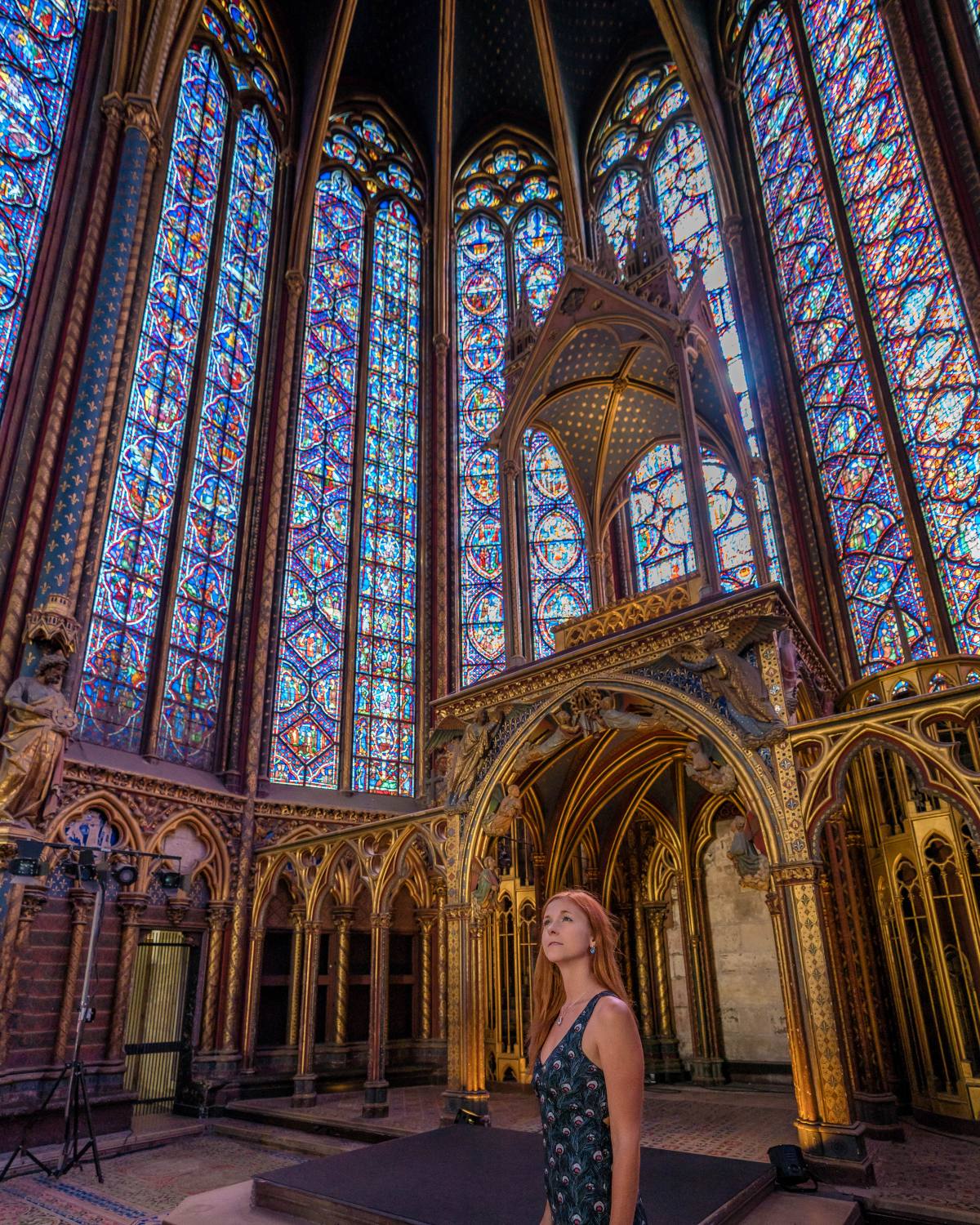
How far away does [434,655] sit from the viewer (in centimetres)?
1462

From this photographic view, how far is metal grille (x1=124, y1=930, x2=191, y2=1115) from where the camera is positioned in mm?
10797

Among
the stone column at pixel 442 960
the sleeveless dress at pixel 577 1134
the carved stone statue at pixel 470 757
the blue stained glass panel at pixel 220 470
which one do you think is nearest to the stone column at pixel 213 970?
the blue stained glass panel at pixel 220 470

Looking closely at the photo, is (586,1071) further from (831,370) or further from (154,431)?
(154,431)

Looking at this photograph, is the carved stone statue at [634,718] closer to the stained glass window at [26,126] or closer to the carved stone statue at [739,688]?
the carved stone statue at [739,688]

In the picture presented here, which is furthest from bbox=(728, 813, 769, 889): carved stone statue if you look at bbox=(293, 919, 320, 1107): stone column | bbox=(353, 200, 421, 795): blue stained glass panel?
bbox=(353, 200, 421, 795): blue stained glass panel

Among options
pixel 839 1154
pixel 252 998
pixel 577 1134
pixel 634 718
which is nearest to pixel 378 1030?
pixel 252 998

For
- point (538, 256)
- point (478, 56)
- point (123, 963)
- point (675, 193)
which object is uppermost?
point (478, 56)

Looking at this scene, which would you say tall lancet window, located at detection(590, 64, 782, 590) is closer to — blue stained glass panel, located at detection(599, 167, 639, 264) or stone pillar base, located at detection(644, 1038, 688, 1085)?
blue stained glass panel, located at detection(599, 167, 639, 264)

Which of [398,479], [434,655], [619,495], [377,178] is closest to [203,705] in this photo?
[434,655]

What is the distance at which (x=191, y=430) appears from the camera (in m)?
13.1

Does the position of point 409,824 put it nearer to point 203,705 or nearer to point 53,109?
point 203,705

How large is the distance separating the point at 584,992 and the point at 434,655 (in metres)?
12.2

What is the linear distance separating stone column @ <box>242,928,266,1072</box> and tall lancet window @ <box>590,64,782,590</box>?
839cm

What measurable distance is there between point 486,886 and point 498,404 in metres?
10.9
